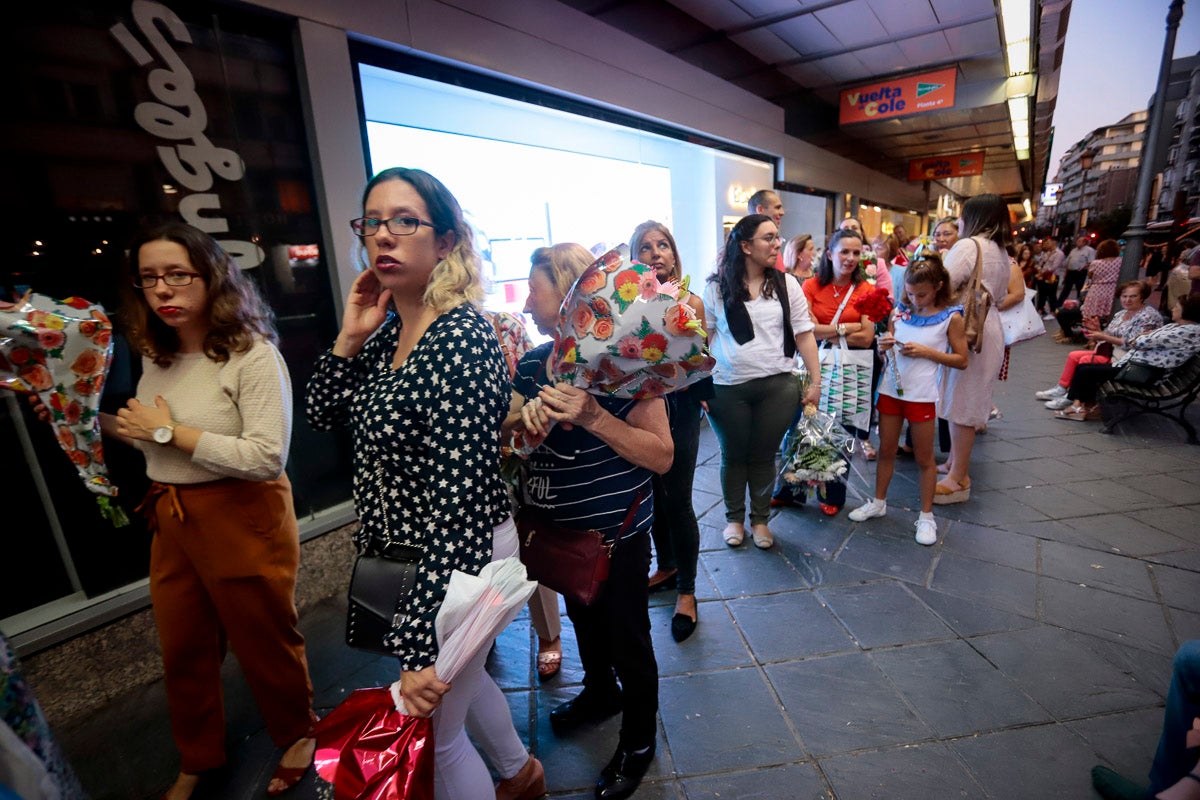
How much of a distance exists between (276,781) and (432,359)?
1.90 metres

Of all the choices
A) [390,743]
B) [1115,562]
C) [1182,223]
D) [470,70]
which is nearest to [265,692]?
[390,743]

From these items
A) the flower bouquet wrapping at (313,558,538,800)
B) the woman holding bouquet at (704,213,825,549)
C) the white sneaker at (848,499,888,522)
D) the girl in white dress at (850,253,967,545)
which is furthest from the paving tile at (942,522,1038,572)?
the flower bouquet wrapping at (313,558,538,800)

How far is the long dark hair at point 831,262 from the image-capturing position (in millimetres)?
3781

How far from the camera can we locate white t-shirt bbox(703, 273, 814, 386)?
10.1ft

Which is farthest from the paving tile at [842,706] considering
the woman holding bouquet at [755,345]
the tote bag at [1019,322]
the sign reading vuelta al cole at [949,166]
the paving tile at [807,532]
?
the sign reading vuelta al cole at [949,166]

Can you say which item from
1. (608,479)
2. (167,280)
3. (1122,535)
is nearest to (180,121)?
(167,280)

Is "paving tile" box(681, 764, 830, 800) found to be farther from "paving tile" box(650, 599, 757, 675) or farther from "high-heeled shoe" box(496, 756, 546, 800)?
"paving tile" box(650, 599, 757, 675)

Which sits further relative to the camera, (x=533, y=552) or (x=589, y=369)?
(x=533, y=552)

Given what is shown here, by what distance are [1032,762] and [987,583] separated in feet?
4.18

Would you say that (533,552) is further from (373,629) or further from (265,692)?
(265,692)

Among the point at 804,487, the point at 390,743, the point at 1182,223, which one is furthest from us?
the point at 1182,223

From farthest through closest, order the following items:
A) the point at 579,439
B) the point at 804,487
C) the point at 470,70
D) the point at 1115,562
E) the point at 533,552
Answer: the point at 804,487 → the point at 470,70 → the point at 1115,562 → the point at 533,552 → the point at 579,439

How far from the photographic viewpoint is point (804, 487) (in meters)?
3.97

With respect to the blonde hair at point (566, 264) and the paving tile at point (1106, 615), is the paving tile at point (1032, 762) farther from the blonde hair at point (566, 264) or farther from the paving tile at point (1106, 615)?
the blonde hair at point (566, 264)
